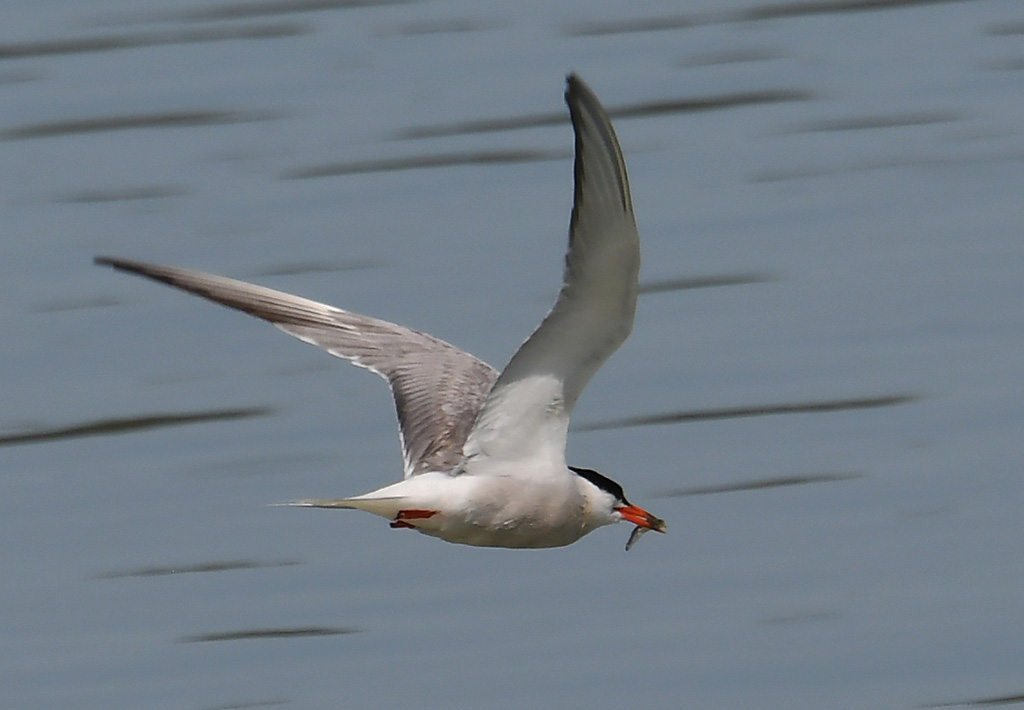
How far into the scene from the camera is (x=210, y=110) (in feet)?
64.0

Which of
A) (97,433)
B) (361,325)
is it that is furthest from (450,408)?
(97,433)

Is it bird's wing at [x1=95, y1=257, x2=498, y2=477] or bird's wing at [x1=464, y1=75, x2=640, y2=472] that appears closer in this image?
bird's wing at [x1=464, y1=75, x2=640, y2=472]

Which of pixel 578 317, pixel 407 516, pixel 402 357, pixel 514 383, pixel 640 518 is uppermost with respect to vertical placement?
pixel 578 317

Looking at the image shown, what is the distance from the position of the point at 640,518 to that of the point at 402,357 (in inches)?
62.0

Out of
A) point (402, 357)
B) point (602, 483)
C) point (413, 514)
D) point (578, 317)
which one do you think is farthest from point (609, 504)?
point (402, 357)

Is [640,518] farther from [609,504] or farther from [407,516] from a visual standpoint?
[407,516]

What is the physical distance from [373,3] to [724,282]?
8.20 m

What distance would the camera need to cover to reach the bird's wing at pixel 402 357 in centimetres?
961

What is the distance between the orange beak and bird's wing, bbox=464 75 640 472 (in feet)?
1.70

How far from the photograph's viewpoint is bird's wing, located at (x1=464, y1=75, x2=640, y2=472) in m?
7.26

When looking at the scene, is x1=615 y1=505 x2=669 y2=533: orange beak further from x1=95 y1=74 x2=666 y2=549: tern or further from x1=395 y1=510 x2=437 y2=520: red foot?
x1=395 y1=510 x2=437 y2=520: red foot

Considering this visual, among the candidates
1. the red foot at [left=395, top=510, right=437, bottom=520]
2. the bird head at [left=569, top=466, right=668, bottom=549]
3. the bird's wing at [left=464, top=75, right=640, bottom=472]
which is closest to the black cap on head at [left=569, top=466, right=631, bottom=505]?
the bird head at [left=569, top=466, right=668, bottom=549]

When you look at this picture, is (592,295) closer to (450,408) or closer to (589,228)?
(589,228)

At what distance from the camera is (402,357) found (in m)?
10.5
